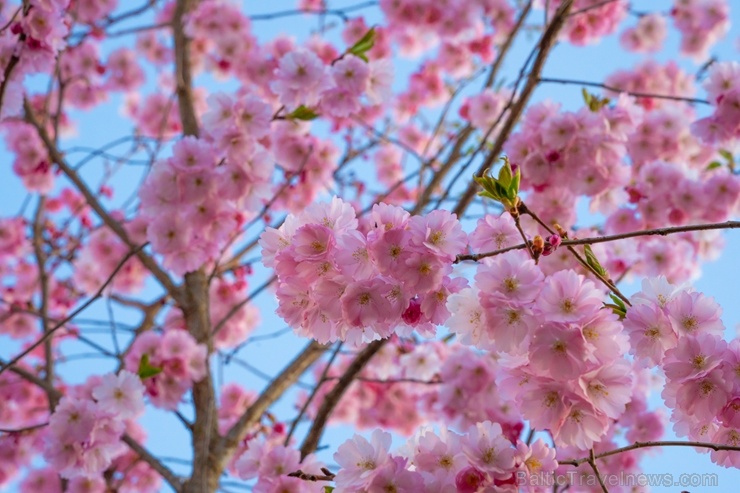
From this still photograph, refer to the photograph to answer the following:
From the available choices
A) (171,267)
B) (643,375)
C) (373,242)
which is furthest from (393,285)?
(643,375)

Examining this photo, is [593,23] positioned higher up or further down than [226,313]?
higher up

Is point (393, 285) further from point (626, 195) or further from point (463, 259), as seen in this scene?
point (626, 195)

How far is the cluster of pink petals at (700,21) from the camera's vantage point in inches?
231

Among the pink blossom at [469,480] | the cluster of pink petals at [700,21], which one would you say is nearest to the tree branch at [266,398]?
the pink blossom at [469,480]

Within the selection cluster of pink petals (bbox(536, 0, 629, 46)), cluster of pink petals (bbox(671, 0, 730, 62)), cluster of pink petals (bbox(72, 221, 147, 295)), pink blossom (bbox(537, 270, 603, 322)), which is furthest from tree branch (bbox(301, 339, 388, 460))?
cluster of pink petals (bbox(671, 0, 730, 62))

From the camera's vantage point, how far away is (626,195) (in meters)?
3.51

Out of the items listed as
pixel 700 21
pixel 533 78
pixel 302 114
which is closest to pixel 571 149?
pixel 533 78

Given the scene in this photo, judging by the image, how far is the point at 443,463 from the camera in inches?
59.7

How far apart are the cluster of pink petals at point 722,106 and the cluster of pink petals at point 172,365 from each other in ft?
8.67

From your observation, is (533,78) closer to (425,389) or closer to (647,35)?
(425,389)

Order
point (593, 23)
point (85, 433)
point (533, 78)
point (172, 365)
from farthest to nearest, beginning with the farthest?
point (593, 23) → point (172, 365) → point (533, 78) → point (85, 433)

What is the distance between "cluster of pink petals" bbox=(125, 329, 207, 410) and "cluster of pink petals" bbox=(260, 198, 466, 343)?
2040 millimetres

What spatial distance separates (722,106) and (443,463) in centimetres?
229

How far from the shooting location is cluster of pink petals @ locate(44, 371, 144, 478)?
8.82 ft
